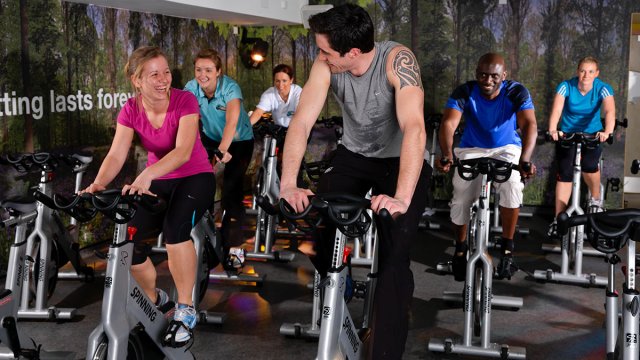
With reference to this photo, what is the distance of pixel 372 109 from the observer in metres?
2.82

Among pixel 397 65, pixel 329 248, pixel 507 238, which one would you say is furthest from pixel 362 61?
pixel 507 238

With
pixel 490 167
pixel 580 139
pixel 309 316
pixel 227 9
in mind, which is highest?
pixel 227 9

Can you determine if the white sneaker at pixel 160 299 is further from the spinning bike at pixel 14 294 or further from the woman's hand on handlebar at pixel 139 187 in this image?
the woman's hand on handlebar at pixel 139 187

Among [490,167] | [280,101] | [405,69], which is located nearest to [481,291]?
[490,167]

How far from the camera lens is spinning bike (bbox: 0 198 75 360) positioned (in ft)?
10.3

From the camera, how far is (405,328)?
2.64m

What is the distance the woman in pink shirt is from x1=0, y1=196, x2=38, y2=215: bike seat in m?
0.33

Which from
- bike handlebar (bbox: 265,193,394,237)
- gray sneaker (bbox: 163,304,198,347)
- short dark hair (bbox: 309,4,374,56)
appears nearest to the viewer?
bike handlebar (bbox: 265,193,394,237)

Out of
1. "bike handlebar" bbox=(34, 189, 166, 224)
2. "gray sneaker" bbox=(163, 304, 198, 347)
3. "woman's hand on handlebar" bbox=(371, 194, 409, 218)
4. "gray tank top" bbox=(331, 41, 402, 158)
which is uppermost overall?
"gray tank top" bbox=(331, 41, 402, 158)

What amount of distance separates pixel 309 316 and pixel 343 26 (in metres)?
2.24

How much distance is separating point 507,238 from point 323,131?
4102 millimetres

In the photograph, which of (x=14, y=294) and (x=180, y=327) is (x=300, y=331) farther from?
(x=14, y=294)

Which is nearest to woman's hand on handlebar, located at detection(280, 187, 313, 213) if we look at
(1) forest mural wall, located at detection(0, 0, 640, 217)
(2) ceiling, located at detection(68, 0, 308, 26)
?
(1) forest mural wall, located at detection(0, 0, 640, 217)

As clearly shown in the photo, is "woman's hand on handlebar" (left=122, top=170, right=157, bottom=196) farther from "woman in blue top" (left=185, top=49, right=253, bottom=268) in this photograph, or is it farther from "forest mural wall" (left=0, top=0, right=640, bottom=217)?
"forest mural wall" (left=0, top=0, right=640, bottom=217)
